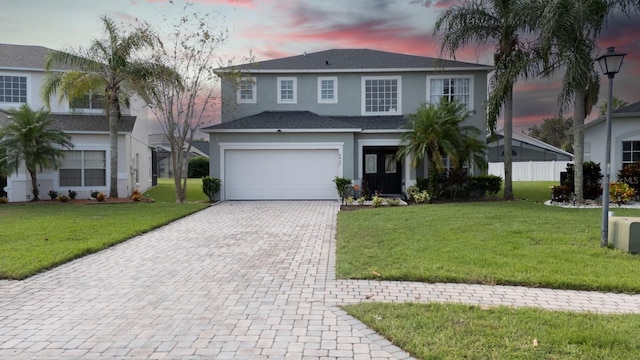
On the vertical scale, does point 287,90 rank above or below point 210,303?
above

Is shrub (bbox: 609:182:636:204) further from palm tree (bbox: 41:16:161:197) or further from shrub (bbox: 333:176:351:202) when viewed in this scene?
palm tree (bbox: 41:16:161:197)

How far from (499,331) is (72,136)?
1907 cm

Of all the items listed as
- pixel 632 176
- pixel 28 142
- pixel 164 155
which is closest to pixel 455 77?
pixel 632 176

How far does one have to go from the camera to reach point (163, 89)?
16688 millimetres

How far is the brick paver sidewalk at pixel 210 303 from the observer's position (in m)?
3.82

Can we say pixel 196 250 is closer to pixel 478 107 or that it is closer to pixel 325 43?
pixel 478 107

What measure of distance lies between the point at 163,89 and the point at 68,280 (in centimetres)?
1212

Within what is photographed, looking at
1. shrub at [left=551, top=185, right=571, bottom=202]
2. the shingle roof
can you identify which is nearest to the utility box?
shrub at [left=551, top=185, right=571, bottom=202]

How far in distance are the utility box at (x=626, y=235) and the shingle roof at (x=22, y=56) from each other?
2127cm

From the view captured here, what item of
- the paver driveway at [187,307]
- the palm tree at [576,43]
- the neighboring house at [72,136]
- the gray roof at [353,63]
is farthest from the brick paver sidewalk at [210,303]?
the gray roof at [353,63]

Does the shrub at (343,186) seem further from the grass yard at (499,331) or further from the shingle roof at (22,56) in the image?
the shingle roof at (22,56)

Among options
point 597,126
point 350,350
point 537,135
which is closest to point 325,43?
point 597,126

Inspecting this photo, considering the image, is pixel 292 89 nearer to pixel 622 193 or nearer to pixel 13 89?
pixel 13 89

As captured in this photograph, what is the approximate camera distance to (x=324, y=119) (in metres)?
18.8
